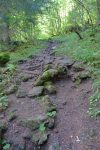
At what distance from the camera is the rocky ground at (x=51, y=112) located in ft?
20.1

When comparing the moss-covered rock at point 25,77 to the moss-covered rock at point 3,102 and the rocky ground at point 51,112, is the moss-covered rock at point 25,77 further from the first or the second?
the moss-covered rock at point 3,102

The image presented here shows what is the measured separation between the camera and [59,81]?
9.26 meters

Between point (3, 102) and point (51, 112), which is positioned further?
point (3, 102)

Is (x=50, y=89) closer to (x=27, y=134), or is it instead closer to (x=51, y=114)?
(x=51, y=114)

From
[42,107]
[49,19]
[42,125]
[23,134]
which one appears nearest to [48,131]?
[42,125]

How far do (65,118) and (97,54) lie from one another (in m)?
4.33

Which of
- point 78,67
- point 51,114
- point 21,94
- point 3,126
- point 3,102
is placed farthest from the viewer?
point 78,67

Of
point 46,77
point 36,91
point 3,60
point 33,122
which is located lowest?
point 33,122

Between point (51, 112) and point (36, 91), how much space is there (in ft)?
4.91

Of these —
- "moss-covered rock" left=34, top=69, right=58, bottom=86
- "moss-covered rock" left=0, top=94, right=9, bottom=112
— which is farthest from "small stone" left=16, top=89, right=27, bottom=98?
"moss-covered rock" left=34, top=69, right=58, bottom=86

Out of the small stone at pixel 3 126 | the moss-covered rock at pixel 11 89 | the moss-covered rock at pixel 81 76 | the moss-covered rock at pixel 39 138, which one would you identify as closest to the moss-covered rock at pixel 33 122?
the moss-covered rock at pixel 39 138

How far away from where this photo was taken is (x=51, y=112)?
23.5 ft

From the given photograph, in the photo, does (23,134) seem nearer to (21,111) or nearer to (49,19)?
(21,111)

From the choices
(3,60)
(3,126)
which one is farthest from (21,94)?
(3,60)
